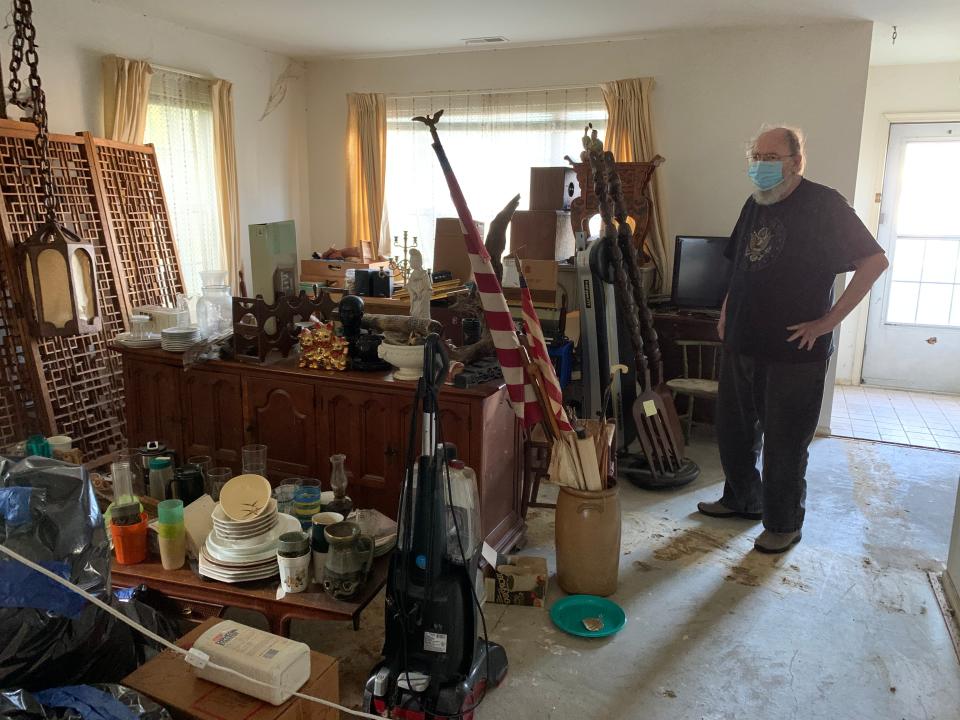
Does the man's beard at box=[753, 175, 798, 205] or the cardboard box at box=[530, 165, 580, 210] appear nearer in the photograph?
the man's beard at box=[753, 175, 798, 205]

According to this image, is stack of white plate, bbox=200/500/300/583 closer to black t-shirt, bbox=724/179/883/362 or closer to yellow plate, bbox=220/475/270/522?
yellow plate, bbox=220/475/270/522

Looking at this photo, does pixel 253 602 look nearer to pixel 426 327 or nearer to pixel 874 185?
pixel 426 327

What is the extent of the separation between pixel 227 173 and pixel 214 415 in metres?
2.73

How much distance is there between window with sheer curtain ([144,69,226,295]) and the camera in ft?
15.2

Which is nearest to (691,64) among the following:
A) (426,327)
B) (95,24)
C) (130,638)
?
(426,327)

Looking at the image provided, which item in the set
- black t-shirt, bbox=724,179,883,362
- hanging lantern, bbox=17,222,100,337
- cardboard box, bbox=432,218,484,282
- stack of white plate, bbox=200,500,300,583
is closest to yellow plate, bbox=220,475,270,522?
stack of white plate, bbox=200,500,300,583

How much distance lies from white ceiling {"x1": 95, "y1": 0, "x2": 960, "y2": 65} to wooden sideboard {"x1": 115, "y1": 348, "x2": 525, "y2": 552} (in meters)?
2.40

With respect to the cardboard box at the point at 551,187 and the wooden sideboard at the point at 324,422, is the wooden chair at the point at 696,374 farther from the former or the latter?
the wooden sideboard at the point at 324,422

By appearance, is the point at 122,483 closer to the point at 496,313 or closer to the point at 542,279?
the point at 496,313

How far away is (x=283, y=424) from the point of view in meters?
2.85

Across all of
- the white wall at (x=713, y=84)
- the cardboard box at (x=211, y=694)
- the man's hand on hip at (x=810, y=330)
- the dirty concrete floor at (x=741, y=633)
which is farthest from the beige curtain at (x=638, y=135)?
the cardboard box at (x=211, y=694)

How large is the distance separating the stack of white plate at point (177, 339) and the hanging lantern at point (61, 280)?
0.54m

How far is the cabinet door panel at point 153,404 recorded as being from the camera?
3.04 metres

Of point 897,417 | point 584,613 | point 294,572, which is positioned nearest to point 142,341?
point 294,572
